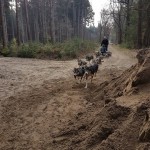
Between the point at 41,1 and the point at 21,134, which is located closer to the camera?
the point at 21,134

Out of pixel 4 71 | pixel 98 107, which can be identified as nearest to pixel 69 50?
pixel 4 71

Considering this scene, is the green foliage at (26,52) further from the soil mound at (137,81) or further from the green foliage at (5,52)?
the soil mound at (137,81)

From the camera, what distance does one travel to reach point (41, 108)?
955 cm

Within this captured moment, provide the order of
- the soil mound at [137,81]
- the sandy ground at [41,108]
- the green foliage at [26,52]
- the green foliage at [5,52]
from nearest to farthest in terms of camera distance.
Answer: the sandy ground at [41,108] → the soil mound at [137,81] → the green foliage at [26,52] → the green foliage at [5,52]

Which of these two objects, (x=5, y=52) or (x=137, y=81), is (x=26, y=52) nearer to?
(x=5, y=52)

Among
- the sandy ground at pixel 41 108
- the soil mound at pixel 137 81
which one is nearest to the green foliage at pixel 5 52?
the sandy ground at pixel 41 108

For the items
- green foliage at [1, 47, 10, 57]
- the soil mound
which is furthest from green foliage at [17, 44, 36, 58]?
the soil mound

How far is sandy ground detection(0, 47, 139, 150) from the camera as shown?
702cm

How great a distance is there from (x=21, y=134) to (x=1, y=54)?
20.3m

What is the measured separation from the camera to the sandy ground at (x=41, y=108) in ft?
23.0

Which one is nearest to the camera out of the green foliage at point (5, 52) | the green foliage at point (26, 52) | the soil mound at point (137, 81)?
the soil mound at point (137, 81)

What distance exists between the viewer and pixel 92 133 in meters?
6.41

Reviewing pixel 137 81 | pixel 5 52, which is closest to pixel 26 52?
pixel 5 52

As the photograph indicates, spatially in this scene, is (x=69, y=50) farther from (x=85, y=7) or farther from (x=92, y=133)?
(x=85, y=7)
